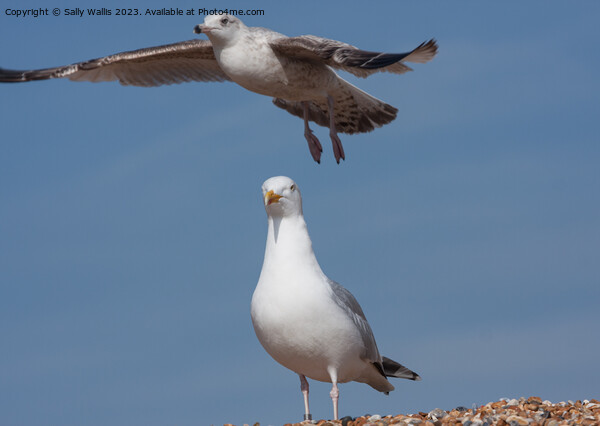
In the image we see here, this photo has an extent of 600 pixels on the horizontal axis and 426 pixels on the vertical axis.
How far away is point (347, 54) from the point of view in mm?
10922

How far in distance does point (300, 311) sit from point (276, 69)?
4570 mm

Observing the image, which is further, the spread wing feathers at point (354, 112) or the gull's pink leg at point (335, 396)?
the spread wing feathers at point (354, 112)

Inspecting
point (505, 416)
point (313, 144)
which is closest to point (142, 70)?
point (313, 144)

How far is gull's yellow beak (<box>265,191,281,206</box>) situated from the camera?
8.75 m

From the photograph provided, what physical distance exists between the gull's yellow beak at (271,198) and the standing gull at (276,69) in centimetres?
226

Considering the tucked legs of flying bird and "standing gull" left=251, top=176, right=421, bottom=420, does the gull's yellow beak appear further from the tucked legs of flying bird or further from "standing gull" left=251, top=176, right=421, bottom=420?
the tucked legs of flying bird

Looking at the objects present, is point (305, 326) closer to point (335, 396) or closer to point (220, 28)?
point (335, 396)

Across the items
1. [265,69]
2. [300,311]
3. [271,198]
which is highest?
[265,69]

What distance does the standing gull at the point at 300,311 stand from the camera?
860 centimetres

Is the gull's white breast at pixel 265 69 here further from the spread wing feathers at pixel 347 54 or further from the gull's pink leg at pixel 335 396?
the gull's pink leg at pixel 335 396

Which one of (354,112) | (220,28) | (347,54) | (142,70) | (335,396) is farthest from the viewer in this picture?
(142,70)

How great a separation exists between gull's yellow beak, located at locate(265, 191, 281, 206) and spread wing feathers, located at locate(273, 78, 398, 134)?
4.73 metres

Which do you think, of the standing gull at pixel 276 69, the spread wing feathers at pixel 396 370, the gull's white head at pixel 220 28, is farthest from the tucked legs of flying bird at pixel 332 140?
the spread wing feathers at pixel 396 370

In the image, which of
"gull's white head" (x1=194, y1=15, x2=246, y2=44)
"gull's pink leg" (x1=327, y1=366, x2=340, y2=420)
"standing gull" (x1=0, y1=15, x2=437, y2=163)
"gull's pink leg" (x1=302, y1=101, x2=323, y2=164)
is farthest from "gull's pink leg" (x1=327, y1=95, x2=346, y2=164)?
"gull's pink leg" (x1=327, y1=366, x2=340, y2=420)
